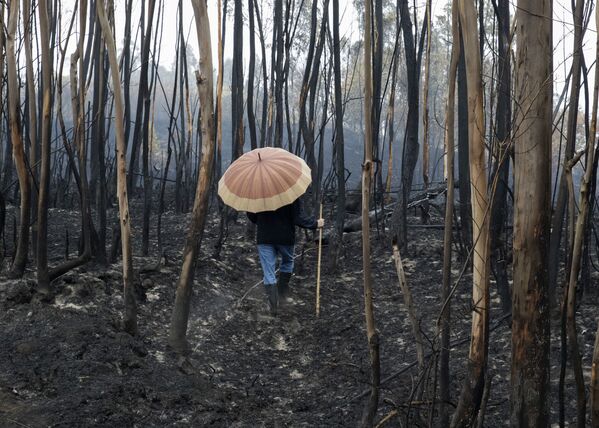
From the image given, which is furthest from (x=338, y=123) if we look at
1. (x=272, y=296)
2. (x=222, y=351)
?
(x=222, y=351)

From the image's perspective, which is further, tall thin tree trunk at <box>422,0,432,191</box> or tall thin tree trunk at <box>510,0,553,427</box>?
tall thin tree trunk at <box>422,0,432,191</box>

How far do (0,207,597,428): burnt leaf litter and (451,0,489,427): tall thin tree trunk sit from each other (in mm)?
190

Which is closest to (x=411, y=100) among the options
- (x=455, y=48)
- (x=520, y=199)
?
(x=455, y=48)

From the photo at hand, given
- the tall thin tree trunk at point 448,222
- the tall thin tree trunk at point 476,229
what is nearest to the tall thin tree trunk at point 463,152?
the tall thin tree trunk at point 448,222

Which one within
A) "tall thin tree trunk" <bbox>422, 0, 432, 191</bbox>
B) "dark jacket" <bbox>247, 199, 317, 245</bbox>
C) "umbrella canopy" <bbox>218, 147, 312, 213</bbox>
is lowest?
"dark jacket" <bbox>247, 199, 317, 245</bbox>

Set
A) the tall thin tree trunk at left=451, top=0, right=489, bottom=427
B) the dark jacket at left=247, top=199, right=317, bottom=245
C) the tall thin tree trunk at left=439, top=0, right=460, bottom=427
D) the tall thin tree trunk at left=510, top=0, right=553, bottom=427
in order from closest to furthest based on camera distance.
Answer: the tall thin tree trunk at left=510, top=0, right=553, bottom=427 < the tall thin tree trunk at left=451, top=0, right=489, bottom=427 < the tall thin tree trunk at left=439, top=0, right=460, bottom=427 < the dark jacket at left=247, top=199, right=317, bottom=245

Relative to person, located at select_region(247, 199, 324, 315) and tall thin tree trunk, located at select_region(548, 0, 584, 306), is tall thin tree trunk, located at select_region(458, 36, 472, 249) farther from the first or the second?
person, located at select_region(247, 199, 324, 315)

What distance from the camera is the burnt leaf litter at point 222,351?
10.7 feet

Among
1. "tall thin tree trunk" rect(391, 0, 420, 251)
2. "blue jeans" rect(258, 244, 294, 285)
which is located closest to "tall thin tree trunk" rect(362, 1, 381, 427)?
"blue jeans" rect(258, 244, 294, 285)

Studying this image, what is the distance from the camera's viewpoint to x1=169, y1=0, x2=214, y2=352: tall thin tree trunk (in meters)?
3.83

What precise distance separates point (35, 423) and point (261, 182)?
2351 millimetres

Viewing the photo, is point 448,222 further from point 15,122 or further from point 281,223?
point 15,122

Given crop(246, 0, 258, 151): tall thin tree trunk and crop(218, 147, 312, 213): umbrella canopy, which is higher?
crop(246, 0, 258, 151): tall thin tree trunk

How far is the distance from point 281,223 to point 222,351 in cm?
107
